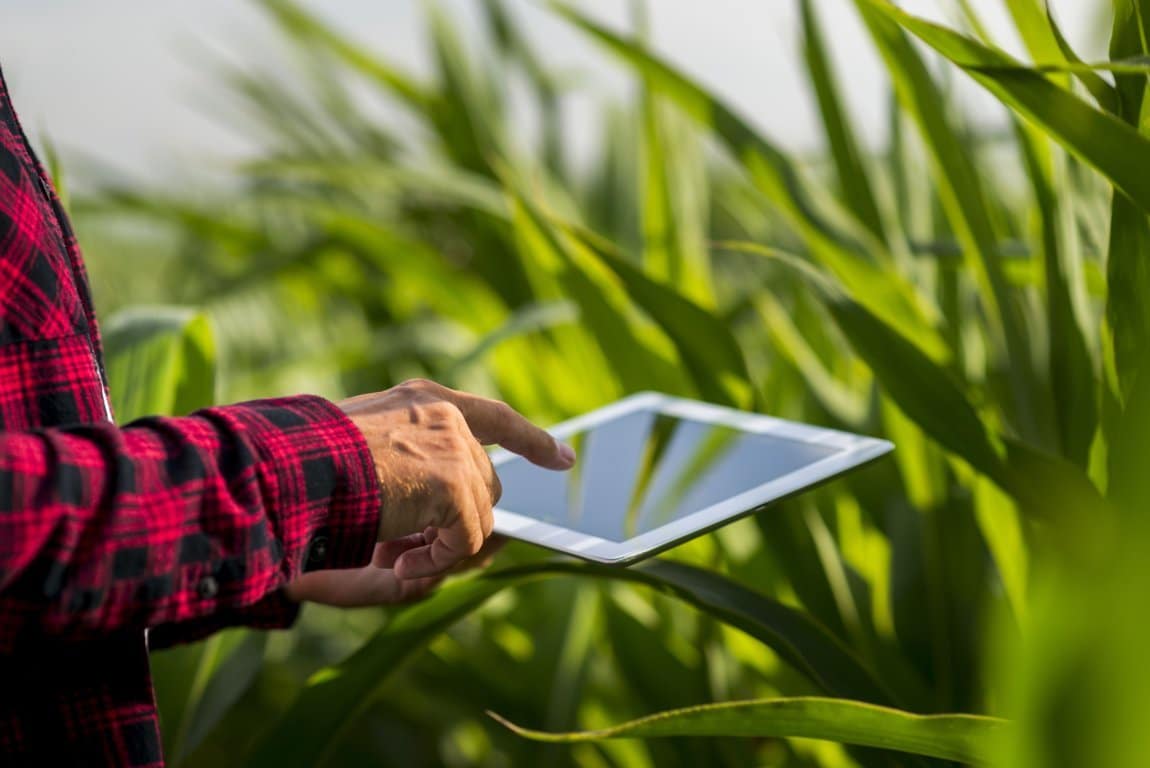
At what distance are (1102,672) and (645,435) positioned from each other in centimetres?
29

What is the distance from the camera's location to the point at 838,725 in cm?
30

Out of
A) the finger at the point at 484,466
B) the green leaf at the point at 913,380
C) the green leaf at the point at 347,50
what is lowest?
the finger at the point at 484,466

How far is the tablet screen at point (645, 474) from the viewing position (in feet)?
1.30

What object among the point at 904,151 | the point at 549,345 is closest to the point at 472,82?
the point at 549,345

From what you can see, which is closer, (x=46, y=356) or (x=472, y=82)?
(x=46, y=356)

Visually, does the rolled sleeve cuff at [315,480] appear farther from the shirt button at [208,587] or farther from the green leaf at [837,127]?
the green leaf at [837,127]

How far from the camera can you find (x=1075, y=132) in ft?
1.05

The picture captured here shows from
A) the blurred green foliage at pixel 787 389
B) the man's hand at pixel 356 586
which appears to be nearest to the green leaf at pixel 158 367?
the blurred green foliage at pixel 787 389

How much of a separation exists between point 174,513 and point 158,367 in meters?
0.25

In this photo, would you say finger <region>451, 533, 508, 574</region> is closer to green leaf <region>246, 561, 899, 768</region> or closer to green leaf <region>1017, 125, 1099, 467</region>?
green leaf <region>246, 561, 899, 768</region>

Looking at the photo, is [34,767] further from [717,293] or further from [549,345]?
[717,293]

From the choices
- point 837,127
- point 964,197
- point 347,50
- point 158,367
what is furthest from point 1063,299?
point 347,50

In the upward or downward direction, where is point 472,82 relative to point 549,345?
upward

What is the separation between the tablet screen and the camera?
0.40 m
